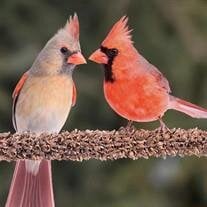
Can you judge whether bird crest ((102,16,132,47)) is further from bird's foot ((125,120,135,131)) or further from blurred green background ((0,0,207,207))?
blurred green background ((0,0,207,207))

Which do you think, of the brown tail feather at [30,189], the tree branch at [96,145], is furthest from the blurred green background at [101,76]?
the tree branch at [96,145]

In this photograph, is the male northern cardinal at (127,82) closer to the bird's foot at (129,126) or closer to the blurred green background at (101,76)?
the bird's foot at (129,126)

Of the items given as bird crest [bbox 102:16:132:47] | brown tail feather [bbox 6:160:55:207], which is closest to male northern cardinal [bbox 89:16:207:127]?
bird crest [bbox 102:16:132:47]

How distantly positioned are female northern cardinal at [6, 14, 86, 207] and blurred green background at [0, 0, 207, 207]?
0.34 metres

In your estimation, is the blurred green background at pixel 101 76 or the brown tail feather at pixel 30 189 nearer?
the brown tail feather at pixel 30 189

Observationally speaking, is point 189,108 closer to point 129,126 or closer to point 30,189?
point 129,126

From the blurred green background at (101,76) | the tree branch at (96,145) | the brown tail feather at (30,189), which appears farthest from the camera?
the blurred green background at (101,76)

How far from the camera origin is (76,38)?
3.47 feet

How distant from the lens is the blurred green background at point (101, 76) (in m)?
1.75

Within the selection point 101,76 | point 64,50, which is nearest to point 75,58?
point 64,50

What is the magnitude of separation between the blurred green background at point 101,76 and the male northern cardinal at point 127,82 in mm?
382

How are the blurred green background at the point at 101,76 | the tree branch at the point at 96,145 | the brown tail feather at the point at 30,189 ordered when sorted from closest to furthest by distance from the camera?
1. the tree branch at the point at 96,145
2. the brown tail feather at the point at 30,189
3. the blurred green background at the point at 101,76

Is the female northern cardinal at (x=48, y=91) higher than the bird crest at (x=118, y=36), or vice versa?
the bird crest at (x=118, y=36)

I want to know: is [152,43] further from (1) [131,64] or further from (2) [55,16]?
(1) [131,64]
